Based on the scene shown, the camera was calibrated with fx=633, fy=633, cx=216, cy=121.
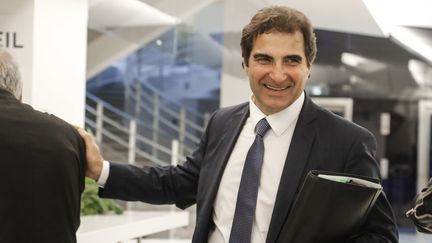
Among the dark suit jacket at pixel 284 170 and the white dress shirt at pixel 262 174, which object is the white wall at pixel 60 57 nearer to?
the dark suit jacket at pixel 284 170

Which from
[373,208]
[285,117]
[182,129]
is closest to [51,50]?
[285,117]

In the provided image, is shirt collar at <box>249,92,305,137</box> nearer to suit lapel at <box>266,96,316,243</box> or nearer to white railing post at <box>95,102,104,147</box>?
suit lapel at <box>266,96,316,243</box>

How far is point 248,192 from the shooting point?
74.9 inches

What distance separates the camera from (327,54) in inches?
458

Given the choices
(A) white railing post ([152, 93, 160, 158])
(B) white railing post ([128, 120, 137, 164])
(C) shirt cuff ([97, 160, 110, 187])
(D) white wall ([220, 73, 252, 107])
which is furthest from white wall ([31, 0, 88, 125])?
(A) white railing post ([152, 93, 160, 158])

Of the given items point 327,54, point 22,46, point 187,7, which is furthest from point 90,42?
point 327,54

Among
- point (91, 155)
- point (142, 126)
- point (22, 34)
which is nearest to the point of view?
point (91, 155)

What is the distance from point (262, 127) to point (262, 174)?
15 cm

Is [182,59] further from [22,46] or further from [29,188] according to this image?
[29,188]

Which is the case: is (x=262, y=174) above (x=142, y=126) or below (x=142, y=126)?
above

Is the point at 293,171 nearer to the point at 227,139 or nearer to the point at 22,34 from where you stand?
the point at 227,139

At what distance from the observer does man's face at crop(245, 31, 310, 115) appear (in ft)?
6.06

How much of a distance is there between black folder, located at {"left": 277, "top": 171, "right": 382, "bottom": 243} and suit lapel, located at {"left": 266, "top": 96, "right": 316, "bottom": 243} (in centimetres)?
5

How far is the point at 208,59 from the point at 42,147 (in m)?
6.77
